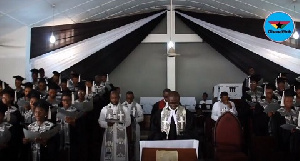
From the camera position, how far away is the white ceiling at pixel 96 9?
1016 centimetres

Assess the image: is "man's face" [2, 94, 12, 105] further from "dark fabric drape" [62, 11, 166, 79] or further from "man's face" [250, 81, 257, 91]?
"man's face" [250, 81, 257, 91]

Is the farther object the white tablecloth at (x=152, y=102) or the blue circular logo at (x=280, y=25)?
the white tablecloth at (x=152, y=102)

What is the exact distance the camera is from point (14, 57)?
454 inches

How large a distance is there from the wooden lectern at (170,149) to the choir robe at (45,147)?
76.2 inches

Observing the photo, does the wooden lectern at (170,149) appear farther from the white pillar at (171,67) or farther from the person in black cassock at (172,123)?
the white pillar at (171,67)

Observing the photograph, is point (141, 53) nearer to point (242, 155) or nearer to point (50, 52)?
point (50, 52)

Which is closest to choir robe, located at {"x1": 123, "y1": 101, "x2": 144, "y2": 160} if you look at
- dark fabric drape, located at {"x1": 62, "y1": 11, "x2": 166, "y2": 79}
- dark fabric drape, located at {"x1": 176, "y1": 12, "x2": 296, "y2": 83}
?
dark fabric drape, located at {"x1": 62, "y1": 11, "x2": 166, "y2": 79}

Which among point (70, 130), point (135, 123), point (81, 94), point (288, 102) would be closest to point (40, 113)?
point (70, 130)

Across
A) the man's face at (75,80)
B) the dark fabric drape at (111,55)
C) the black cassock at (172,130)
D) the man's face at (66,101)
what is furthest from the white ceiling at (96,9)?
the black cassock at (172,130)

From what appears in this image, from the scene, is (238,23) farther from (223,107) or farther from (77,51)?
(77,51)

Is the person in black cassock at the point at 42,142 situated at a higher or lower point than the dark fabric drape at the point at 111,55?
lower

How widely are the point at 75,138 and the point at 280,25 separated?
21.0 feet

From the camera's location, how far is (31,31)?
11.8m

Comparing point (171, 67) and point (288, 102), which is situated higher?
point (171, 67)
